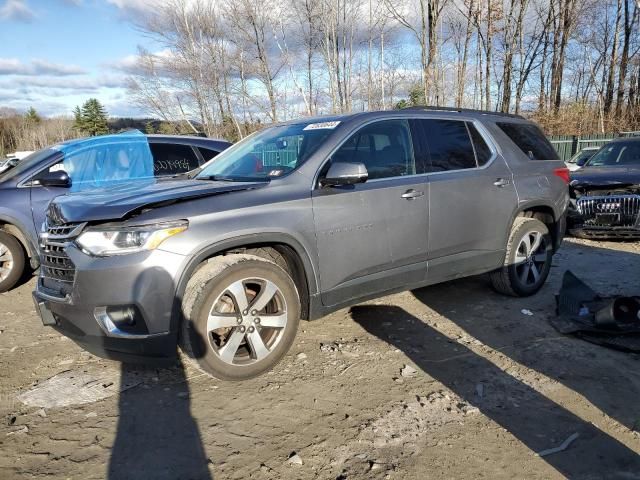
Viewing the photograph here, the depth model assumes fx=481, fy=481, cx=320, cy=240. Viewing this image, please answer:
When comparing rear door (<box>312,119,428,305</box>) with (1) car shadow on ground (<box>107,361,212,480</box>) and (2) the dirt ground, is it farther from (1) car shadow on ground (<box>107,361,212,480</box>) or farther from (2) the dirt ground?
(1) car shadow on ground (<box>107,361,212,480</box>)

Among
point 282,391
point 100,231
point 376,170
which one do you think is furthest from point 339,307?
point 100,231

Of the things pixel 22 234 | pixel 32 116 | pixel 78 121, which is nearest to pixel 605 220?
pixel 22 234

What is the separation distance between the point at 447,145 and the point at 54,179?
4323 mm

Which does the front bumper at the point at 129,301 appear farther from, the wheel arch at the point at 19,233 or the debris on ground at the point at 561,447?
the wheel arch at the point at 19,233

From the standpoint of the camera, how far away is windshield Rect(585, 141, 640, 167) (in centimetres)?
848

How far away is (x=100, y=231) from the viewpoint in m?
2.88

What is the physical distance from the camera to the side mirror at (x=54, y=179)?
5477 mm

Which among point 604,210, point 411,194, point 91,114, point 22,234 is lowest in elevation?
point 604,210

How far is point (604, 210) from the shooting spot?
729cm

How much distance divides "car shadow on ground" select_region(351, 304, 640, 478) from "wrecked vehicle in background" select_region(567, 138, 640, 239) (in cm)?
455

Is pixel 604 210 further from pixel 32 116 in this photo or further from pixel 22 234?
pixel 32 116

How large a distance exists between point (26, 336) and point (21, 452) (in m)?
1.98

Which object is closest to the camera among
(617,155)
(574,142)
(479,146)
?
(479,146)

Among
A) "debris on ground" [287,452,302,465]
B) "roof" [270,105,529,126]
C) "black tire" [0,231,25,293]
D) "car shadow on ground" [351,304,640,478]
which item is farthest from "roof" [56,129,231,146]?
"debris on ground" [287,452,302,465]
